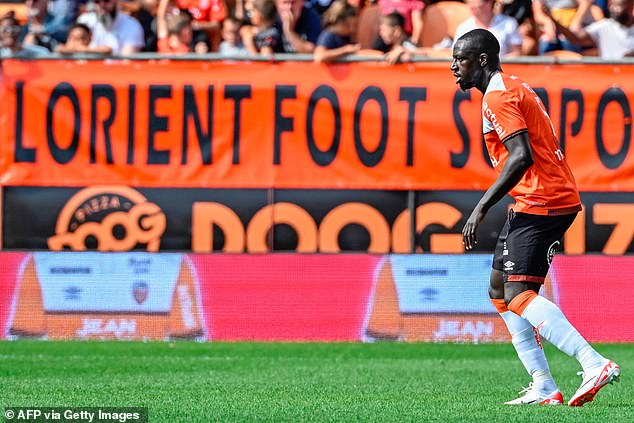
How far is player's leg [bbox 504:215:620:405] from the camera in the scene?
750 cm

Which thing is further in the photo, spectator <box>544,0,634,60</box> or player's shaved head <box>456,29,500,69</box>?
spectator <box>544,0,634,60</box>

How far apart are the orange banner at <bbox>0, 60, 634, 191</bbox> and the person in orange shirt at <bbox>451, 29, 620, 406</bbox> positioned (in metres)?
4.97

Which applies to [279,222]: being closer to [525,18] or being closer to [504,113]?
[525,18]

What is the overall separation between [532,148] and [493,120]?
0.31 metres

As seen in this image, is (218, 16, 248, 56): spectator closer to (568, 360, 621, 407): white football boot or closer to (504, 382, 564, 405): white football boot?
(504, 382, 564, 405): white football boot

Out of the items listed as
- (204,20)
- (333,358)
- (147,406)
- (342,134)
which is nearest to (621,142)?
(342,134)

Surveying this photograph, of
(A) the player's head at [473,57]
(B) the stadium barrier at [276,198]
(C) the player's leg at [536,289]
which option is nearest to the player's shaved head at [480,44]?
(A) the player's head at [473,57]

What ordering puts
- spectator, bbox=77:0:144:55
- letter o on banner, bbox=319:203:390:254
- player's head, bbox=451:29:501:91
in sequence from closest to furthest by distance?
player's head, bbox=451:29:501:91 < letter o on banner, bbox=319:203:390:254 < spectator, bbox=77:0:144:55

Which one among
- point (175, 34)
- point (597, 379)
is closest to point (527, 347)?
point (597, 379)

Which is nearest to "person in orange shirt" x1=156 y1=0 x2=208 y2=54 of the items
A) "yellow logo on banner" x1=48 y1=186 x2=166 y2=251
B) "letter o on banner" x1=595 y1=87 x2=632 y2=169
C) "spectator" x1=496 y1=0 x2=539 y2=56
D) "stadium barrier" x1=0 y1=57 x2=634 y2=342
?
"stadium barrier" x1=0 y1=57 x2=634 y2=342

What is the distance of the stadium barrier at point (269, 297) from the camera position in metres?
12.6

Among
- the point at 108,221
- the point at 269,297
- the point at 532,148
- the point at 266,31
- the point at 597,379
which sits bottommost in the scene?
the point at 269,297

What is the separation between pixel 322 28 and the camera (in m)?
14.2

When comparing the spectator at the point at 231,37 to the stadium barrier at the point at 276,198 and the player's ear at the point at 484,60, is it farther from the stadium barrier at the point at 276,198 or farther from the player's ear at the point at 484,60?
the player's ear at the point at 484,60
